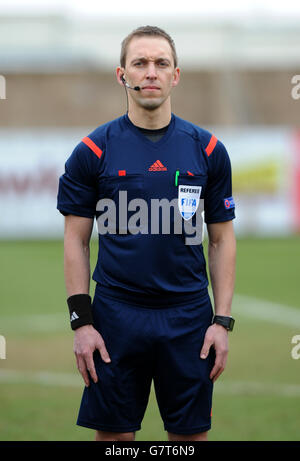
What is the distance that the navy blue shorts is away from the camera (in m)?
3.66

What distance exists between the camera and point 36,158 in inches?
850

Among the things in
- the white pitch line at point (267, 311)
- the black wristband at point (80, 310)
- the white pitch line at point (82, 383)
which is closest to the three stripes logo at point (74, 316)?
the black wristband at point (80, 310)

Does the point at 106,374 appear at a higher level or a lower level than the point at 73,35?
lower

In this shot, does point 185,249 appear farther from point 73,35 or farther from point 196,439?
point 73,35

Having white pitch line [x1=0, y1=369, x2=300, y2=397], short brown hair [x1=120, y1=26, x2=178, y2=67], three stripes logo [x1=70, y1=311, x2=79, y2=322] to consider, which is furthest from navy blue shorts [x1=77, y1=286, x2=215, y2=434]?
white pitch line [x1=0, y1=369, x2=300, y2=397]

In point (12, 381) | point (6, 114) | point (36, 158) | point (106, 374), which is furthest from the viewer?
point (6, 114)

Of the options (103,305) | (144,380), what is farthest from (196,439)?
(103,305)

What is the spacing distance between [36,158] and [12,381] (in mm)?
14831

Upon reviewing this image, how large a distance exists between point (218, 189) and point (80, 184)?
26.0 inches

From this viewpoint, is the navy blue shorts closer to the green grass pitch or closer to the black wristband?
the black wristband

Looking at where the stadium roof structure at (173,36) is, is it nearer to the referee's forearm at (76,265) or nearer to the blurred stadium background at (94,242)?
the blurred stadium background at (94,242)

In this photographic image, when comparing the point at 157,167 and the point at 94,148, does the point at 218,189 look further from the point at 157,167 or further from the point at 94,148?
the point at 94,148

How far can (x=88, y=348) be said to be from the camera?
365 centimetres

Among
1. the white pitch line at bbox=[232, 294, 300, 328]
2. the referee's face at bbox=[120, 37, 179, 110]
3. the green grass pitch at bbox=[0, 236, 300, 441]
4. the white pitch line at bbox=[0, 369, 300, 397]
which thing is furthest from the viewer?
the white pitch line at bbox=[232, 294, 300, 328]
